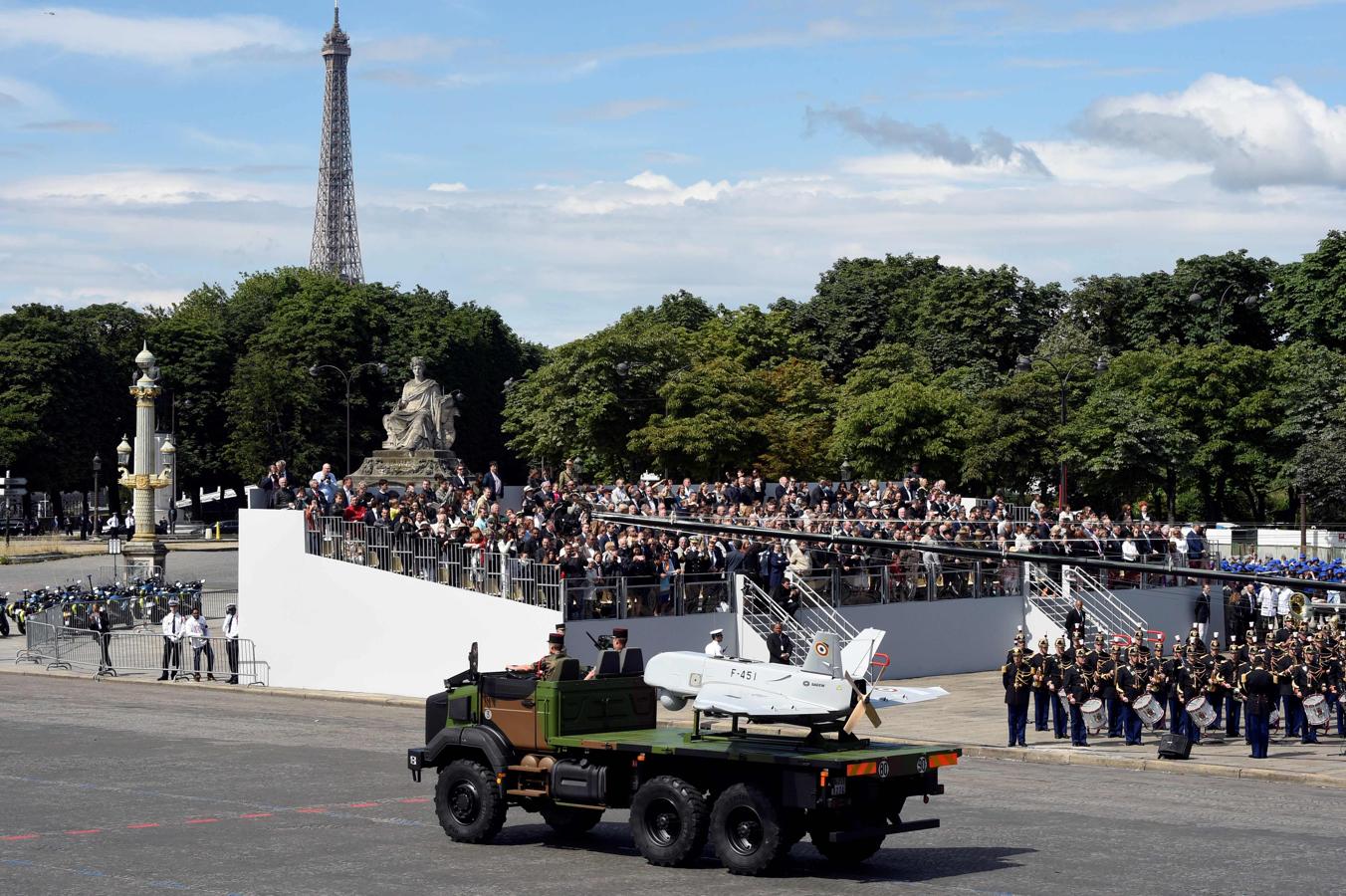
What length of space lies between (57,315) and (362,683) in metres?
74.6

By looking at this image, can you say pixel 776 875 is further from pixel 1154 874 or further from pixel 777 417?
pixel 777 417

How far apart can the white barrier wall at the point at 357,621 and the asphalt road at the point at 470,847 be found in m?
6.47

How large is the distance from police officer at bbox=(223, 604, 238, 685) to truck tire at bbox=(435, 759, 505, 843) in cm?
2105

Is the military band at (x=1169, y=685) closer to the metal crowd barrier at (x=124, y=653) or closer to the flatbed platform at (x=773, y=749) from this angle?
the flatbed platform at (x=773, y=749)

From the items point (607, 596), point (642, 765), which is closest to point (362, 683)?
point (607, 596)

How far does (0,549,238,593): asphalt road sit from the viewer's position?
2426 inches

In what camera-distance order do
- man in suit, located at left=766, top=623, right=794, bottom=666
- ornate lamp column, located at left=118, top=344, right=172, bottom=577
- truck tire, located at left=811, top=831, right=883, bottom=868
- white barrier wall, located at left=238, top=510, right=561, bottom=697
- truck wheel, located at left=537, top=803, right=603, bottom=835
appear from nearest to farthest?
truck tire, located at left=811, top=831, right=883, bottom=868, truck wheel, located at left=537, top=803, right=603, bottom=835, man in suit, located at left=766, top=623, right=794, bottom=666, white barrier wall, located at left=238, top=510, right=561, bottom=697, ornate lamp column, located at left=118, top=344, right=172, bottom=577

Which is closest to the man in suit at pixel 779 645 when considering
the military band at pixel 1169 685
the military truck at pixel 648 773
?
the military band at pixel 1169 685

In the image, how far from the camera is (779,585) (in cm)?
3562

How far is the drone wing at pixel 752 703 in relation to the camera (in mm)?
16078

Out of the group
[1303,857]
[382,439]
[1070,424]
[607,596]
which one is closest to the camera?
[1303,857]

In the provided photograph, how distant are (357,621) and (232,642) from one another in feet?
13.0

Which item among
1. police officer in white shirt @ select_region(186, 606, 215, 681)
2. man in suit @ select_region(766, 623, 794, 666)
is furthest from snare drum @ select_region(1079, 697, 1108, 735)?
police officer in white shirt @ select_region(186, 606, 215, 681)

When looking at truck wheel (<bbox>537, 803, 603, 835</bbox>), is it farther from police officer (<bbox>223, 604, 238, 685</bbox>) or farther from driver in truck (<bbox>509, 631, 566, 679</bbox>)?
police officer (<bbox>223, 604, 238, 685</bbox>)
